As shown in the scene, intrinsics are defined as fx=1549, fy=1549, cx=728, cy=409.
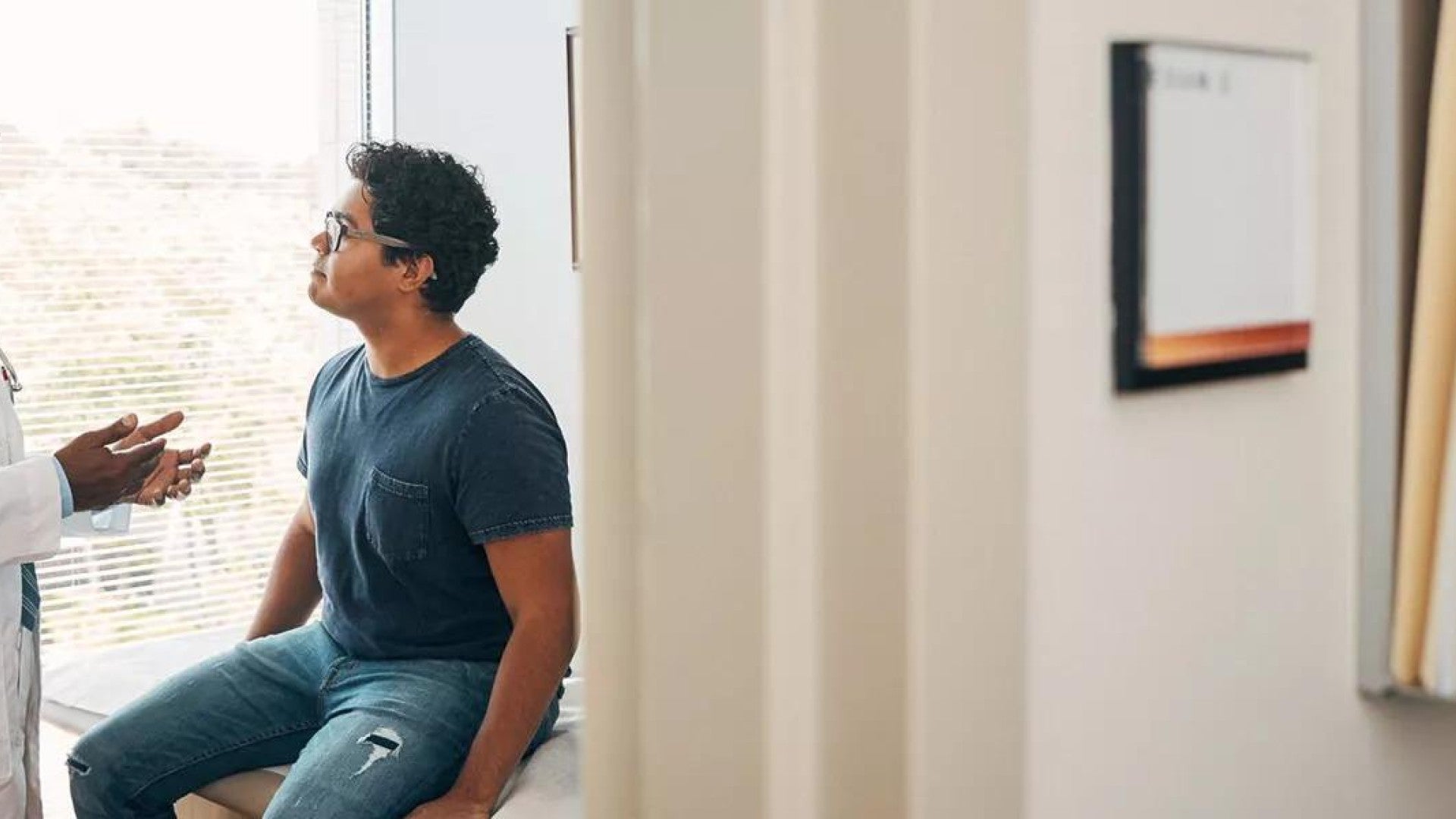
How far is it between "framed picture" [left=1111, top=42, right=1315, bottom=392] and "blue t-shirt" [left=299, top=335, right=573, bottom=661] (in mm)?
1253

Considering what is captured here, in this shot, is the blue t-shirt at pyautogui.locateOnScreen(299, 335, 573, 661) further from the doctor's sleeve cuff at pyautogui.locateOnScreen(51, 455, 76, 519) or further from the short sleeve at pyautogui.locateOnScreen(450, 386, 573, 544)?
the doctor's sleeve cuff at pyautogui.locateOnScreen(51, 455, 76, 519)

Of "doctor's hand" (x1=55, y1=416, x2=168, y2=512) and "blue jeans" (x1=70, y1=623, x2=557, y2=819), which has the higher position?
"doctor's hand" (x1=55, y1=416, x2=168, y2=512)

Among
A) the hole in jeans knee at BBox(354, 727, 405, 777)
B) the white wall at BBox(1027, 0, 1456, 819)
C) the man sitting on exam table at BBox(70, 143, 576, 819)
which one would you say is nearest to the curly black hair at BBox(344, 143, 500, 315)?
the man sitting on exam table at BBox(70, 143, 576, 819)

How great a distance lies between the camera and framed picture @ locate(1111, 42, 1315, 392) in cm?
115

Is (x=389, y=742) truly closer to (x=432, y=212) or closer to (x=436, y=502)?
(x=436, y=502)

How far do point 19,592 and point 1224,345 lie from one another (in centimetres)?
197

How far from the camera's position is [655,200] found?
43.9 inches

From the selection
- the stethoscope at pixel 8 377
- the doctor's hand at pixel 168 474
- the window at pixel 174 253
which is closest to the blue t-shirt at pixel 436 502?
the doctor's hand at pixel 168 474

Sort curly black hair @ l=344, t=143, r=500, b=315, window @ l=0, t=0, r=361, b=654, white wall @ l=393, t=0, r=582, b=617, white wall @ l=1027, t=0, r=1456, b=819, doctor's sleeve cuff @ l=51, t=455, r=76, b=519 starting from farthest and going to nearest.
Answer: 1. window @ l=0, t=0, r=361, b=654
2. white wall @ l=393, t=0, r=582, b=617
3. curly black hair @ l=344, t=143, r=500, b=315
4. doctor's sleeve cuff @ l=51, t=455, r=76, b=519
5. white wall @ l=1027, t=0, r=1456, b=819

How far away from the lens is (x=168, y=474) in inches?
102

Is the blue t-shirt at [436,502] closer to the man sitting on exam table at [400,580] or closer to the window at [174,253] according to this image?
the man sitting on exam table at [400,580]

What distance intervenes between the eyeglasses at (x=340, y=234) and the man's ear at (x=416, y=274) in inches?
1.8

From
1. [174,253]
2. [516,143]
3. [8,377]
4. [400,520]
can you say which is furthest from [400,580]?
[174,253]

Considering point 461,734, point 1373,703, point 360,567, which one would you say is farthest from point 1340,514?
point 360,567
